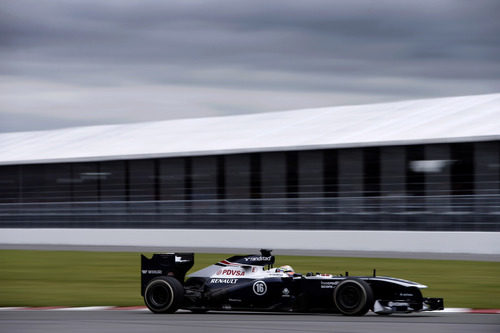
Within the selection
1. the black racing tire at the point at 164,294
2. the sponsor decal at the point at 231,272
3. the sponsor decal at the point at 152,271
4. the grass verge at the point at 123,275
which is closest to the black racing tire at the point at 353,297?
the sponsor decal at the point at 231,272

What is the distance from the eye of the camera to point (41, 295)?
16.8 metres

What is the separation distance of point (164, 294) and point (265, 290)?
1.52 metres

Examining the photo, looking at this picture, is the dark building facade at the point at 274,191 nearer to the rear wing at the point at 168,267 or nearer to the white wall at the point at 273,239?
the white wall at the point at 273,239

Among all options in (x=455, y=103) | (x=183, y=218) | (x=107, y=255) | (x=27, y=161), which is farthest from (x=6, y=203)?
(x=455, y=103)

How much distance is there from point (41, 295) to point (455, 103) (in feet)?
61.4

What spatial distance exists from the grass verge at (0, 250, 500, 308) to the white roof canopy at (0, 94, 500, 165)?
593cm

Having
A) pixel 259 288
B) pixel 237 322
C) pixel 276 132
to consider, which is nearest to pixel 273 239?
pixel 276 132

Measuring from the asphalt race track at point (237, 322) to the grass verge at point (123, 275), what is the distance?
230 cm

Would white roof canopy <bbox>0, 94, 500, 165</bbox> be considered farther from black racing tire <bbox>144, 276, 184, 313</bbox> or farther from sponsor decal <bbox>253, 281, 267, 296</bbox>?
black racing tire <bbox>144, 276, 184, 313</bbox>

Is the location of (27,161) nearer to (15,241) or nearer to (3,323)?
Result: (15,241)

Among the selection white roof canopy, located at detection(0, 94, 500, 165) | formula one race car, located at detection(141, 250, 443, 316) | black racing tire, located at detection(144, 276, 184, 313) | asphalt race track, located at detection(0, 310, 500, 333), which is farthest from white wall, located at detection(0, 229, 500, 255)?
black racing tire, located at detection(144, 276, 184, 313)

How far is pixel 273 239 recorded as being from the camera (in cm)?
2950

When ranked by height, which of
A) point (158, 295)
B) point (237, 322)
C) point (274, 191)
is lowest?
point (237, 322)

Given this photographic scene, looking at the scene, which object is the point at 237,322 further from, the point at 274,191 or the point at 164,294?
the point at 274,191
